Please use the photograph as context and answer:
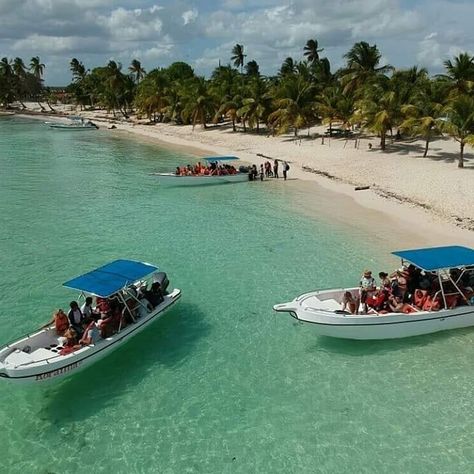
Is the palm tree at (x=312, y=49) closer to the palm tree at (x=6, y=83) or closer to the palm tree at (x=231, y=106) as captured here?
the palm tree at (x=231, y=106)

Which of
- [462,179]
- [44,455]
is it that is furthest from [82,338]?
[462,179]

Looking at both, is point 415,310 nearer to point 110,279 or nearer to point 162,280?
point 162,280

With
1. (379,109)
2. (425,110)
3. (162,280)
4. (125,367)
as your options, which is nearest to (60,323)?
(125,367)

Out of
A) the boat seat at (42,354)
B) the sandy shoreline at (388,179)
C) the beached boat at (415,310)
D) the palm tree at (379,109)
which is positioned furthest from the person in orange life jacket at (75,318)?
the palm tree at (379,109)

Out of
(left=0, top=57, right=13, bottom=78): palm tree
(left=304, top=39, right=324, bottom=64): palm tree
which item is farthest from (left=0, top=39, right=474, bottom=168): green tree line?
(left=0, top=57, right=13, bottom=78): palm tree

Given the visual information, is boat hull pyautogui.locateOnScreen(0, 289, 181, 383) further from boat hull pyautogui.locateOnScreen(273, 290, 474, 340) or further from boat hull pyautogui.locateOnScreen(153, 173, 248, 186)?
boat hull pyautogui.locateOnScreen(153, 173, 248, 186)

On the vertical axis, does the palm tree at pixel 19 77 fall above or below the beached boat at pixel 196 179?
above
